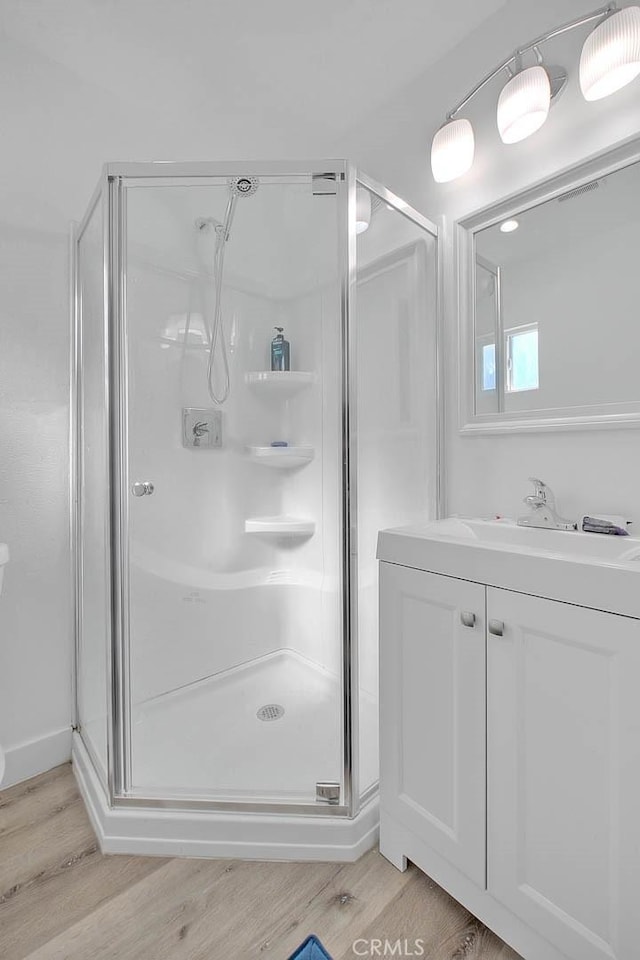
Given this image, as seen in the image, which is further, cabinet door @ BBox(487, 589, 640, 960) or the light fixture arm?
the light fixture arm

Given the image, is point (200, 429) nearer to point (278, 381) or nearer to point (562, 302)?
point (278, 381)

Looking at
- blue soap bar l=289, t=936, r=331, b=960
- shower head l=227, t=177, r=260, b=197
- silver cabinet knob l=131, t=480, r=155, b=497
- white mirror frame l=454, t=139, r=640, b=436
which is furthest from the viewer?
silver cabinet knob l=131, t=480, r=155, b=497

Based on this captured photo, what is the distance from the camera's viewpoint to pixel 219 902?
3.80ft

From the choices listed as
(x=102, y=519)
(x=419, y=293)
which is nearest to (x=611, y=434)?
(x=419, y=293)

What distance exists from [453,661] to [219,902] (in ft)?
2.67

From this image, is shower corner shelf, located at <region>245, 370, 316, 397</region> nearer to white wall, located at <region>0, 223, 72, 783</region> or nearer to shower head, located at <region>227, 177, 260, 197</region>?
shower head, located at <region>227, 177, 260, 197</region>

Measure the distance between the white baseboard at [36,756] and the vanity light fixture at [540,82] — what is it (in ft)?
7.74

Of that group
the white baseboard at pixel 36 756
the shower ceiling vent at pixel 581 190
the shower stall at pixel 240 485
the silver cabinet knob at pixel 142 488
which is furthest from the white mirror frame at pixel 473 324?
the white baseboard at pixel 36 756

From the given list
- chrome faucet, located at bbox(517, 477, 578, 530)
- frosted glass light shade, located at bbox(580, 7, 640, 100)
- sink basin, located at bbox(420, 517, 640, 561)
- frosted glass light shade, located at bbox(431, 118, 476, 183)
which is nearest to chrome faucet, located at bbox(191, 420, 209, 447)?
sink basin, located at bbox(420, 517, 640, 561)

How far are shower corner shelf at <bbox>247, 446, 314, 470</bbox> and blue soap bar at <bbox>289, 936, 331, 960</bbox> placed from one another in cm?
107

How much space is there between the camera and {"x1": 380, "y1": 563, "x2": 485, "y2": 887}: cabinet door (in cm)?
106

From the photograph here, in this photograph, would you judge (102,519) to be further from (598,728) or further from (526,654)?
(598,728)

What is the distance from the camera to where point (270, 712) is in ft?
5.28

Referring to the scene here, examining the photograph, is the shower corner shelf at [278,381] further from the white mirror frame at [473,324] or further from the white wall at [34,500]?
the white wall at [34,500]
